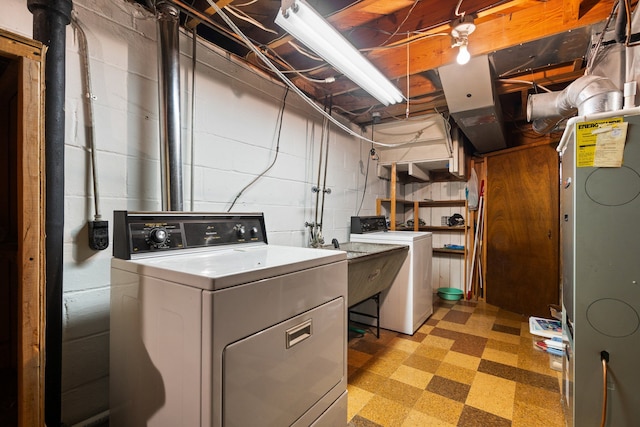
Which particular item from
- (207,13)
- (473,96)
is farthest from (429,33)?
(207,13)

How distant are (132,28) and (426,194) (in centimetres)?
413

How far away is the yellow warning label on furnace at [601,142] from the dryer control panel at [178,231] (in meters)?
1.65

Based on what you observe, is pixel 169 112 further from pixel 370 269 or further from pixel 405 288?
pixel 405 288

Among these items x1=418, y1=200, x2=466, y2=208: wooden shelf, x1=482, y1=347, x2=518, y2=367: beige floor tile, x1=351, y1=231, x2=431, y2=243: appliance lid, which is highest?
x1=418, y1=200, x2=466, y2=208: wooden shelf

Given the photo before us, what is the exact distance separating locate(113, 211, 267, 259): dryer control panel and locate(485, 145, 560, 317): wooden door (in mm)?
3187

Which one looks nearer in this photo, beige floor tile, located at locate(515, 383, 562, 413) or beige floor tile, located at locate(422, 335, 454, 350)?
beige floor tile, located at locate(515, 383, 562, 413)

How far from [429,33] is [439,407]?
2.31m

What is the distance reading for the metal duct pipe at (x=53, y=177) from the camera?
1080 mm

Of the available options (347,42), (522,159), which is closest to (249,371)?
(347,42)

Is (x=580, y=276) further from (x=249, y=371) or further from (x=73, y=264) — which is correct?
(x=73, y=264)

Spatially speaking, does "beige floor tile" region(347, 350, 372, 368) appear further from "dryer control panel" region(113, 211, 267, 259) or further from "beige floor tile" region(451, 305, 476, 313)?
"beige floor tile" region(451, 305, 476, 313)

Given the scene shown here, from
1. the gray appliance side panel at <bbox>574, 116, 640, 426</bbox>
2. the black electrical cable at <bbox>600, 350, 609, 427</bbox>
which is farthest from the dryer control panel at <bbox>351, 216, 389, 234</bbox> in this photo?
the black electrical cable at <bbox>600, 350, 609, 427</bbox>

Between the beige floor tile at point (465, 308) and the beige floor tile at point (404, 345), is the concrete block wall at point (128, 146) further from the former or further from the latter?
the beige floor tile at point (465, 308)

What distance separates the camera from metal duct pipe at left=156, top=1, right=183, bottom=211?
1458 millimetres
